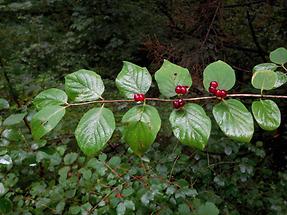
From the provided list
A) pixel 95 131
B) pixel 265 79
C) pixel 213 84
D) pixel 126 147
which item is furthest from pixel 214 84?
pixel 126 147

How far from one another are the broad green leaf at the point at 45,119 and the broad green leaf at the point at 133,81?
120mm

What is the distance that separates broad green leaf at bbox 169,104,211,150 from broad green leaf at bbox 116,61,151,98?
0.08 metres

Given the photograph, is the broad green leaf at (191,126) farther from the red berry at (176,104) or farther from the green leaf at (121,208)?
the green leaf at (121,208)

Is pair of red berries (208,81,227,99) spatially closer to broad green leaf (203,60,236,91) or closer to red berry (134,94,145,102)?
broad green leaf (203,60,236,91)

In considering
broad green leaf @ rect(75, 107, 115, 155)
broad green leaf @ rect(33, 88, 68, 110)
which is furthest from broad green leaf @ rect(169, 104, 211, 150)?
broad green leaf @ rect(33, 88, 68, 110)

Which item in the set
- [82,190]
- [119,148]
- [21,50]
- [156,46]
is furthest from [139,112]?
[21,50]

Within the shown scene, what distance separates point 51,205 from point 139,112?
1.40m

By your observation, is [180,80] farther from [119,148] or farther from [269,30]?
[269,30]

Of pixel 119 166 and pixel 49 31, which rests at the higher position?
pixel 119 166

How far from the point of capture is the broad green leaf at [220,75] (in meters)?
0.63

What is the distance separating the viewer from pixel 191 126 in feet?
1.89

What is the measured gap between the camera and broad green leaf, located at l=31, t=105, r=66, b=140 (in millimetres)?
606

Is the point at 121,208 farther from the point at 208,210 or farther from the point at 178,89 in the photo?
the point at 178,89

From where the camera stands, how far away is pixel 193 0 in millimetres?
2947
